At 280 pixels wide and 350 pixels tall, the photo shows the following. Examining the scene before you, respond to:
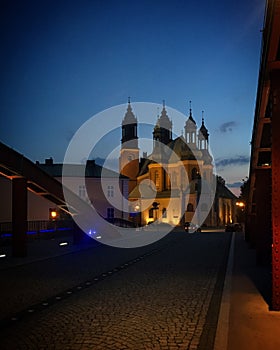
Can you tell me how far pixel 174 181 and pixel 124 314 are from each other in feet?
263

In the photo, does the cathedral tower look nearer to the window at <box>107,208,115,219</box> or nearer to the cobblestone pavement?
the window at <box>107,208,115,219</box>

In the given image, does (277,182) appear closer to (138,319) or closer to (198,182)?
Result: (138,319)

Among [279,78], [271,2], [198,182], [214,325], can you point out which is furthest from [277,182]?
[198,182]

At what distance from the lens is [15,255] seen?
22.7 meters

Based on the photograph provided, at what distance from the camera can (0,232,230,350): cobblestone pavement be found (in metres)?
7.62

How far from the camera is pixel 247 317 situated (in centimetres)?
938

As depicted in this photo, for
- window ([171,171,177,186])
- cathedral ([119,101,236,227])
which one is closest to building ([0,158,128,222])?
cathedral ([119,101,236,227])

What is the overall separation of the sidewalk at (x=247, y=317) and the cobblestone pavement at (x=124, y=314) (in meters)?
0.36

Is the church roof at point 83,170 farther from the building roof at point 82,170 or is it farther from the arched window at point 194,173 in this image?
the arched window at point 194,173

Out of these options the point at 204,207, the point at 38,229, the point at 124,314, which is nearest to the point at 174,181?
the point at 204,207

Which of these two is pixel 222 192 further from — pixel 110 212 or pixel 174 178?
pixel 110 212

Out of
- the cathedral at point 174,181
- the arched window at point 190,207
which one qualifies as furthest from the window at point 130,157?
the arched window at point 190,207

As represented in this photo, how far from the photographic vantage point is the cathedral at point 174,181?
85375mm

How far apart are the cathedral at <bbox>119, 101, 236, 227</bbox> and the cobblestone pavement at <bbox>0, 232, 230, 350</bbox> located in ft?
211
